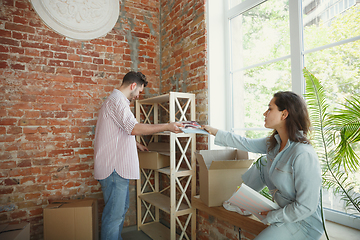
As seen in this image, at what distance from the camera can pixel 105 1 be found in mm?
3188

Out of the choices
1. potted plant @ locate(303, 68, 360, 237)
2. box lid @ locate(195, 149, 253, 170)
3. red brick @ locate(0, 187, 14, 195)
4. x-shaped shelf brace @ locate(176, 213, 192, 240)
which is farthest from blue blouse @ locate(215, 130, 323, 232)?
red brick @ locate(0, 187, 14, 195)

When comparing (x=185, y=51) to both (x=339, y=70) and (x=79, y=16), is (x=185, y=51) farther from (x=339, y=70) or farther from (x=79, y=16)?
(x=339, y=70)

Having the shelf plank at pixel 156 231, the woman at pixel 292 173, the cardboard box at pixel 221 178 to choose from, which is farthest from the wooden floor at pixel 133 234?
→ the woman at pixel 292 173

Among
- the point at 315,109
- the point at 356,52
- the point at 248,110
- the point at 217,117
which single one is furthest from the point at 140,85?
the point at 356,52

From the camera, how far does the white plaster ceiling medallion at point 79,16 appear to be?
2.87 m

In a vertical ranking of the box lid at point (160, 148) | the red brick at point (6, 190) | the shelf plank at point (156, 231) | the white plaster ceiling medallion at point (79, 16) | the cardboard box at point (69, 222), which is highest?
the white plaster ceiling medallion at point (79, 16)

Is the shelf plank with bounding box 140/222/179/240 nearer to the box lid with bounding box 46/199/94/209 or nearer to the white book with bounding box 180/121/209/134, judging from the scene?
the box lid with bounding box 46/199/94/209

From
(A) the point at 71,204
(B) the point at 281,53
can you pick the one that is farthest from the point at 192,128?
(A) the point at 71,204

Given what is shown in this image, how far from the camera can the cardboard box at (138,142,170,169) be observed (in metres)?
2.92

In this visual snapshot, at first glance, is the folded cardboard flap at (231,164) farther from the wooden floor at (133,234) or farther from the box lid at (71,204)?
the wooden floor at (133,234)

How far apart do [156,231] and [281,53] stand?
2.55 meters

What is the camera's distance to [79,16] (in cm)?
303

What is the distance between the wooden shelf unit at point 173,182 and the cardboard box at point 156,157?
0.09 metres

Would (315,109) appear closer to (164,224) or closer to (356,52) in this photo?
(356,52)
